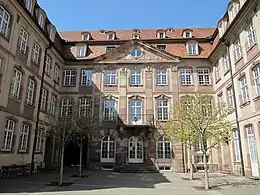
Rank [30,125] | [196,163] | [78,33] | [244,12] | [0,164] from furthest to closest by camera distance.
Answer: [78,33], [196,163], [30,125], [244,12], [0,164]

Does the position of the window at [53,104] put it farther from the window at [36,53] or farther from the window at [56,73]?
the window at [36,53]

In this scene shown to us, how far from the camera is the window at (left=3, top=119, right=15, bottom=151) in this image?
1466 cm

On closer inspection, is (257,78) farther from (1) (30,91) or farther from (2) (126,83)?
(1) (30,91)

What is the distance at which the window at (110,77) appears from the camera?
24.1 metres

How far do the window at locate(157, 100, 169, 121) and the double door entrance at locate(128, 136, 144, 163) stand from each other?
2.79 metres

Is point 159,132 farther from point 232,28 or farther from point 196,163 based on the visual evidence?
point 232,28

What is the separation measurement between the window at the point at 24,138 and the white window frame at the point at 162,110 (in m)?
11.3

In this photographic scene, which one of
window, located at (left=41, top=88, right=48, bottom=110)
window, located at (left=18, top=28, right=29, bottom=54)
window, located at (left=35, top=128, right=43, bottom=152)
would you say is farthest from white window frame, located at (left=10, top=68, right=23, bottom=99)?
window, located at (left=35, top=128, right=43, bottom=152)

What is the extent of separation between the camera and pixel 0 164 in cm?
1367

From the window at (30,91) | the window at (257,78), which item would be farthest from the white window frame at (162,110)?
the window at (30,91)

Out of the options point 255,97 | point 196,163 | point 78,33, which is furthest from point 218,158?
point 78,33

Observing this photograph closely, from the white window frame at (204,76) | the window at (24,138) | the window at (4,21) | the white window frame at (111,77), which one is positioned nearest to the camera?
the window at (4,21)

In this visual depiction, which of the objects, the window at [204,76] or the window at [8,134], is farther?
the window at [204,76]

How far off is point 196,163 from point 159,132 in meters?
4.15
